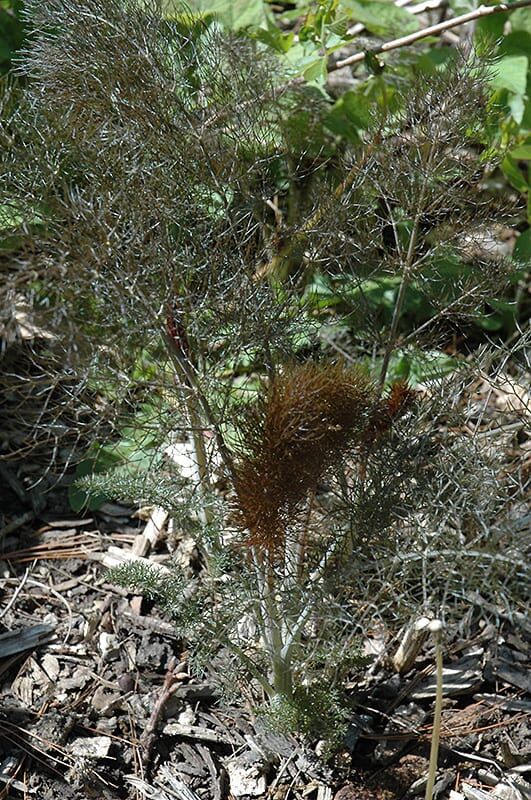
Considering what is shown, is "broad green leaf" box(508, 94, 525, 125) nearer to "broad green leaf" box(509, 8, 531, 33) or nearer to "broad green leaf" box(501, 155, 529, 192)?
"broad green leaf" box(501, 155, 529, 192)

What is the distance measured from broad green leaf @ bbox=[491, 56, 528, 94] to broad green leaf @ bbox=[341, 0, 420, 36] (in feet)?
0.93

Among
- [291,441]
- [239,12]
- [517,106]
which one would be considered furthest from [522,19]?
[291,441]

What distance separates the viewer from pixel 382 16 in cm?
257

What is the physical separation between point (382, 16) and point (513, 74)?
0.38 metres

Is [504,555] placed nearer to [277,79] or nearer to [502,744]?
[502,744]

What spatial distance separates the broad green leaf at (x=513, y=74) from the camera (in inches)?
96.0

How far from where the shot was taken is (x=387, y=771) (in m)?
1.70

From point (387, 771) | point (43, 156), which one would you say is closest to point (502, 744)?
point (387, 771)

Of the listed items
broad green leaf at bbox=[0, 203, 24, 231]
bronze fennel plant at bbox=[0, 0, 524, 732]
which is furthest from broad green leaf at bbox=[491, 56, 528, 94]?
broad green leaf at bbox=[0, 203, 24, 231]

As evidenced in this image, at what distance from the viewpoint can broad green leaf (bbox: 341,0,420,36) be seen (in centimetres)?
253

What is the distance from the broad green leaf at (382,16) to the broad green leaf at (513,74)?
0.93ft

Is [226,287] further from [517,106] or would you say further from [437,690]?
[517,106]

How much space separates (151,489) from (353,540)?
0.33 m

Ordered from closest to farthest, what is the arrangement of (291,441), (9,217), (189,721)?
(291,441), (9,217), (189,721)
